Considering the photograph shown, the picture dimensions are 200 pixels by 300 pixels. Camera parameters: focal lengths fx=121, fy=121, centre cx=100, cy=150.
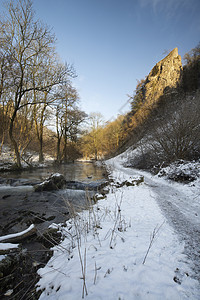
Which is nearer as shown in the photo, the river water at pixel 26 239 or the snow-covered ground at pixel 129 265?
the snow-covered ground at pixel 129 265

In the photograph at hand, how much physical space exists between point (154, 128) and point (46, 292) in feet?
35.4

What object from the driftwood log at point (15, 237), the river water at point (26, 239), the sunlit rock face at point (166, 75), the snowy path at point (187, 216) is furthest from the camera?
the sunlit rock face at point (166, 75)

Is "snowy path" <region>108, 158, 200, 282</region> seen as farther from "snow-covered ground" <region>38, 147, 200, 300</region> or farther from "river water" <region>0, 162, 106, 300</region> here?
"river water" <region>0, 162, 106, 300</region>

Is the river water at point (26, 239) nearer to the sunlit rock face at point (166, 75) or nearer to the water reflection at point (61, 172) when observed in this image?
the water reflection at point (61, 172)

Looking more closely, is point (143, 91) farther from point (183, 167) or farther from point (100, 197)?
point (100, 197)

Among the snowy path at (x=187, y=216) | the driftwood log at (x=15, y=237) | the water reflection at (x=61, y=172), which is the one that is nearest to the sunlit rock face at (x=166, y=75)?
the water reflection at (x=61, y=172)

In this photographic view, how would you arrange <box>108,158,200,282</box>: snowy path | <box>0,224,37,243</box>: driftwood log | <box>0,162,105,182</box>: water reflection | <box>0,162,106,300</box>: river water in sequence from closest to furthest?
<box>0,162,106,300</box>: river water → <box>108,158,200,282</box>: snowy path → <box>0,224,37,243</box>: driftwood log → <box>0,162,105,182</box>: water reflection

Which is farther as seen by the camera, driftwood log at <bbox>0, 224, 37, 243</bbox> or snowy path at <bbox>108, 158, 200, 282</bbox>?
driftwood log at <bbox>0, 224, 37, 243</bbox>

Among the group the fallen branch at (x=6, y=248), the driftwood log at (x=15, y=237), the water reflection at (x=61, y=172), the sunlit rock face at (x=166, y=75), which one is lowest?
the water reflection at (x=61, y=172)

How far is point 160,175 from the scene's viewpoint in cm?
843

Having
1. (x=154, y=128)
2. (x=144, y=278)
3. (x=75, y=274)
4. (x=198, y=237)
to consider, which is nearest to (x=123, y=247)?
(x=144, y=278)

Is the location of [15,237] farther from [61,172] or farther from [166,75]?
[166,75]

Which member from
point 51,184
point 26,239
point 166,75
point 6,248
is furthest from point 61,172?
point 166,75

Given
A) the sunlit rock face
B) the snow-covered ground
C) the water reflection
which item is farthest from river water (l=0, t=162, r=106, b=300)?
the sunlit rock face
